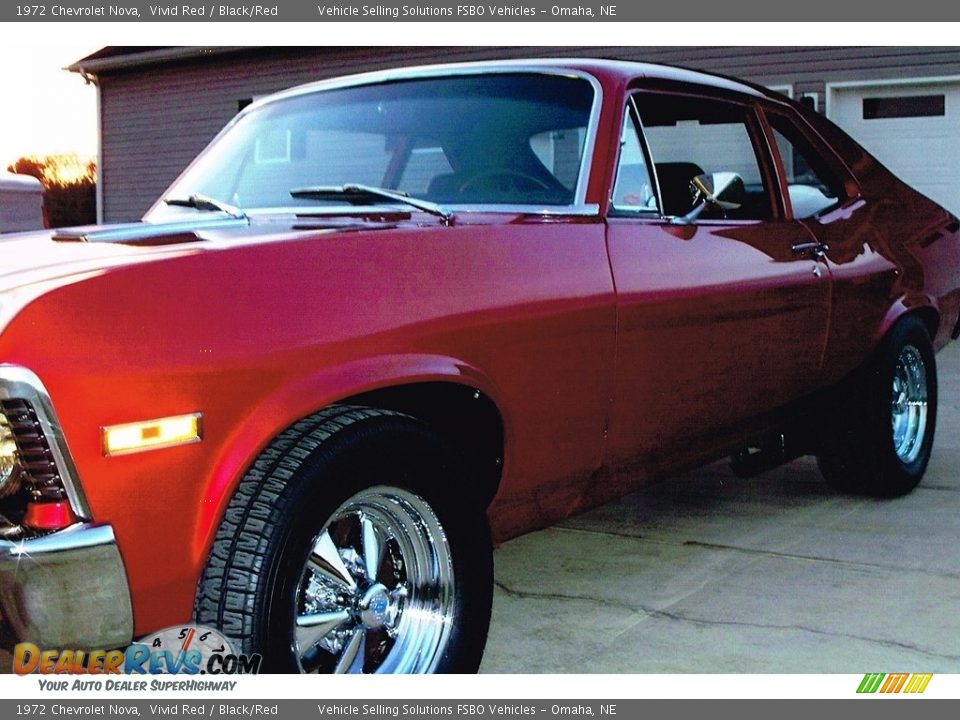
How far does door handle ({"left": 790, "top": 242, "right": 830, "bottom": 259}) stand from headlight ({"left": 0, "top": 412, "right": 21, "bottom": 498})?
2826 mm

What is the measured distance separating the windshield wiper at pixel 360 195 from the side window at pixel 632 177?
569mm

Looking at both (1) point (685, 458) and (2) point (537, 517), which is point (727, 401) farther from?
(2) point (537, 517)

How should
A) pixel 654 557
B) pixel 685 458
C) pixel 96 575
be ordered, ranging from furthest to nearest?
pixel 654 557, pixel 685 458, pixel 96 575

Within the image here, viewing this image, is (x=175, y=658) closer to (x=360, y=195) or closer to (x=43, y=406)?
(x=43, y=406)

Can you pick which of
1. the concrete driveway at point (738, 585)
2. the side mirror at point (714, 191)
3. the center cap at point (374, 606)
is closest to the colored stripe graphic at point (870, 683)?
the concrete driveway at point (738, 585)

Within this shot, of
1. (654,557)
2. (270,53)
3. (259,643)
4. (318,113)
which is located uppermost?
(270,53)

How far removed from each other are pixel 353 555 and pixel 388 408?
1.12 feet

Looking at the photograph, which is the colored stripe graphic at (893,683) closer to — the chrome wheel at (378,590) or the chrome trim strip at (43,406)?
the chrome wheel at (378,590)

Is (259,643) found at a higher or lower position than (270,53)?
lower

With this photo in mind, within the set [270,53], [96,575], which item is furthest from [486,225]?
[270,53]

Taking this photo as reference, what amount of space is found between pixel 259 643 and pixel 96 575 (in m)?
0.33

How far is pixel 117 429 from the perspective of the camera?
6.92ft

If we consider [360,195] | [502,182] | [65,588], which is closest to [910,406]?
[502,182]

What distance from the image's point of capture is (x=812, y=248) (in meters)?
4.27
